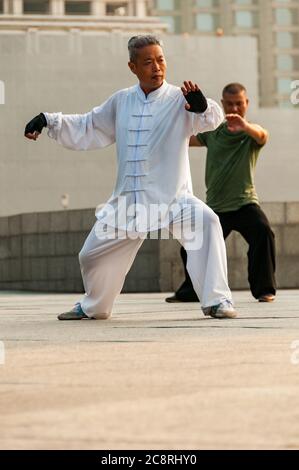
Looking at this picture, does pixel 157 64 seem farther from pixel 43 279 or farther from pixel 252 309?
pixel 43 279

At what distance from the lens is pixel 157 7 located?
140 meters

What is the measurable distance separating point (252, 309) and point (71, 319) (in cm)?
173

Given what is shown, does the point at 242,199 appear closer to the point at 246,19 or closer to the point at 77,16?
the point at 77,16

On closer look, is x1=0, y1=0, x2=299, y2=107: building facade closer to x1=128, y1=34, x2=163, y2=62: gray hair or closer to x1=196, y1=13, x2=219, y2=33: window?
x1=196, y1=13, x2=219, y2=33: window


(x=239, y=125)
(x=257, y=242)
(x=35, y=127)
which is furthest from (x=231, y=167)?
(x=35, y=127)

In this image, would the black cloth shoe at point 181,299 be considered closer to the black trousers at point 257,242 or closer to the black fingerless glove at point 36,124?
the black trousers at point 257,242

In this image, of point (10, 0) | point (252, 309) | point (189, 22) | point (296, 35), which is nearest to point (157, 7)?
point (189, 22)

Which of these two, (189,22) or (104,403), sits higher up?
(189,22)

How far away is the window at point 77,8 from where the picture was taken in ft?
347

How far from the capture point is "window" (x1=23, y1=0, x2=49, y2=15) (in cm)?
10288

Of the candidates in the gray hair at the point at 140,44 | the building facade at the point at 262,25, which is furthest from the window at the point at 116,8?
the gray hair at the point at 140,44

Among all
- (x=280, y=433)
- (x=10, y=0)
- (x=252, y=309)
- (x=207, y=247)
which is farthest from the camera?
(x=10, y=0)

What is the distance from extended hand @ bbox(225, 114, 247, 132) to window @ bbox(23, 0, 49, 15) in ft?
312

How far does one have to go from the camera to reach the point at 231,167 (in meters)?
11.8
